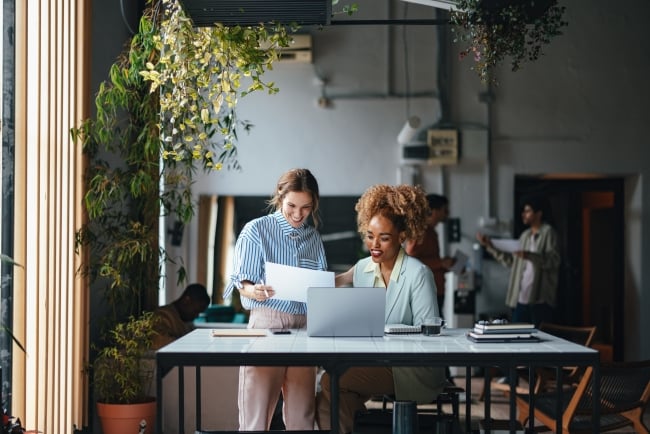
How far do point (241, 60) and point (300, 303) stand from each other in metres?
1.14

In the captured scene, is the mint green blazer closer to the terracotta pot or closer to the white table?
the white table

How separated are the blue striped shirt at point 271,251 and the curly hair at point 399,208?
31cm

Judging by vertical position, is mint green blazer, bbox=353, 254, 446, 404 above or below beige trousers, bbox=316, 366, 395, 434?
above

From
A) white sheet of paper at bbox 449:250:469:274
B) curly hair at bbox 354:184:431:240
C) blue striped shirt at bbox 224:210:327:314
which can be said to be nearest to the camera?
blue striped shirt at bbox 224:210:327:314

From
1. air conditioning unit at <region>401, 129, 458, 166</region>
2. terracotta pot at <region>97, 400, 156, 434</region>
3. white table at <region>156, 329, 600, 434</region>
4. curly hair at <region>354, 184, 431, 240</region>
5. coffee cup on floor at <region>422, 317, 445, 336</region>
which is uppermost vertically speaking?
air conditioning unit at <region>401, 129, 458, 166</region>

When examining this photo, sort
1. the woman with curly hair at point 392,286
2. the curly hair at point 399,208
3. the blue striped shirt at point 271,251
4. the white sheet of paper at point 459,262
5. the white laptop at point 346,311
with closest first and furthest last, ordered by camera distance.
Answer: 1. the white laptop at point 346,311
2. the woman with curly hair at point 392,286
3. the blue striped shirt at point 271,251
4. the curly hair at point 399,208
5. the white sheet of paper at point 459,262

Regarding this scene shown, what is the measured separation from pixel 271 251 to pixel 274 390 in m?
0.64

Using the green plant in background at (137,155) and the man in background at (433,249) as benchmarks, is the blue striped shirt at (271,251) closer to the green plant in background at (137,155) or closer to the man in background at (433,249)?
the green plant in background at (137,155)

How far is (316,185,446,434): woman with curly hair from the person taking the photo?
4.04 m

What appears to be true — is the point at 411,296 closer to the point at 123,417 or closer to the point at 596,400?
the point at 596,400

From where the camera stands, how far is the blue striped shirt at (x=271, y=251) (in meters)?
4.36

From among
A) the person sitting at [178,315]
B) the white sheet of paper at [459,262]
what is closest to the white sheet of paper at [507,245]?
the white sheet of paper at [459,262]

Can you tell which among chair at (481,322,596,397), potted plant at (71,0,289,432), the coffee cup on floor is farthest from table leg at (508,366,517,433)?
chair at (481,322,596,397)

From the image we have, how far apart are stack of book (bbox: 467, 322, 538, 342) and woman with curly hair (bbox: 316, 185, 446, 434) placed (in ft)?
1.21
